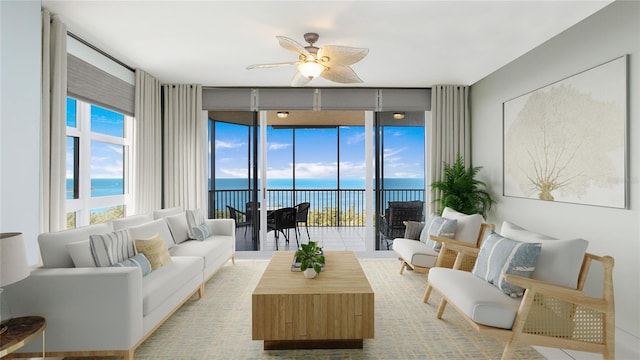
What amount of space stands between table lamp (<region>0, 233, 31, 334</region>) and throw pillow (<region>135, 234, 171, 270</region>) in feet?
3.35

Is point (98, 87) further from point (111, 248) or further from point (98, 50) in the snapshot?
point (111, 248)

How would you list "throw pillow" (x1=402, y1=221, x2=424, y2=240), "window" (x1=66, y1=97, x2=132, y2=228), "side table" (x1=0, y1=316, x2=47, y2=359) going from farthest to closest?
"throw pillow" (x1=402, y1=221, x2=424, y2=240), "window" (x1=66, y1=97, x2=132, y2=228), "side table" (x1=0, y1=316, x2=47, y2=359)

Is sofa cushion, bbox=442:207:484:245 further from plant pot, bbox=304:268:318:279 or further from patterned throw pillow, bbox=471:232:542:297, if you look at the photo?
plant pot, bbox=304:268:318:279

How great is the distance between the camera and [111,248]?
246 centimetres

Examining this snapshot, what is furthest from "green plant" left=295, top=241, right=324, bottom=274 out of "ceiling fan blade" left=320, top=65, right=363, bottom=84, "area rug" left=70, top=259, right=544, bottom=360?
"ceiling fan blade" left=320, top=65, right=363, bottom=84

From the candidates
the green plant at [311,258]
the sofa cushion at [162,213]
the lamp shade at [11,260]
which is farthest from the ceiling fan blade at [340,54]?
the sofa cushion at [162,213]

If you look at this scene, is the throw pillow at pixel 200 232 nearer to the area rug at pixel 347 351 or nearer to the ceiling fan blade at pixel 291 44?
the area rug at pixel 347 351

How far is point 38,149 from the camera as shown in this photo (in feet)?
8.55

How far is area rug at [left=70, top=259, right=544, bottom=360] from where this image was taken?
231 cm

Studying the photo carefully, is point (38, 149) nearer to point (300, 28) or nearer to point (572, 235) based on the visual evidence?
point (300, 28)

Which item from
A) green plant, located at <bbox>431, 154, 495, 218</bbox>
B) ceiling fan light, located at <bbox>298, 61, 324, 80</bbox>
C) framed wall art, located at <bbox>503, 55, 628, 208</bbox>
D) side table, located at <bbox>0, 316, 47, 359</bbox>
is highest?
ceiling fan light, located at <bbox>298, 61, 324, 80</bbox>

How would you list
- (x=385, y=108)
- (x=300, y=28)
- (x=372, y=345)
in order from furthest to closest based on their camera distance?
(x=385, y=108) → (x=300, y=28) → (x=372, y=345)

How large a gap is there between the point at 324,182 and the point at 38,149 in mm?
6103

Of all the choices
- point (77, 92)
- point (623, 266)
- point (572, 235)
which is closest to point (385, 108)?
point (572, 235)
